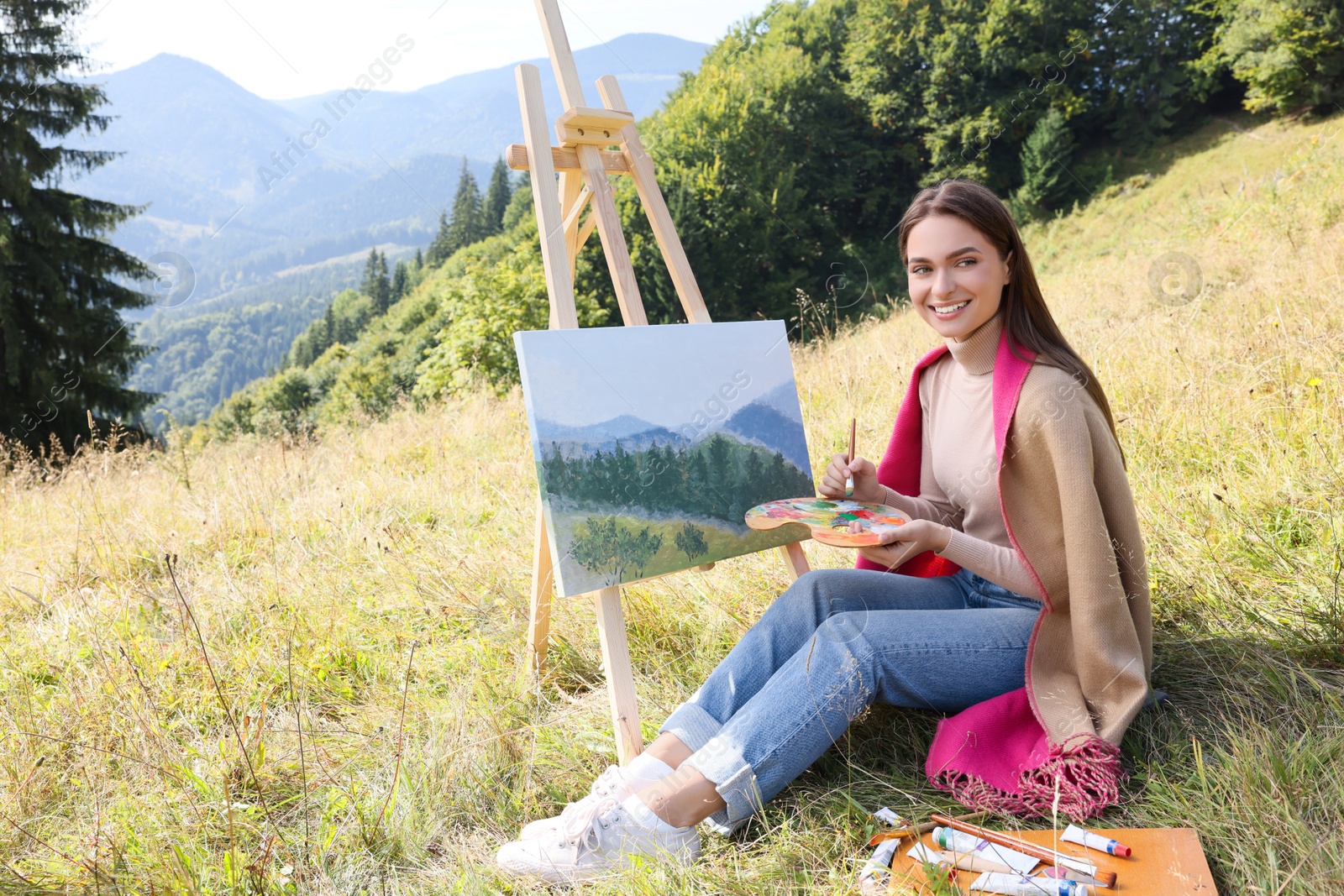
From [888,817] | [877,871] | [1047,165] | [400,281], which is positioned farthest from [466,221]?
[877,871]

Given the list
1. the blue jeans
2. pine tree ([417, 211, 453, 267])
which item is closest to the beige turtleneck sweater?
the blue jeans

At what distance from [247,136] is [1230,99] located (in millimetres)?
120104

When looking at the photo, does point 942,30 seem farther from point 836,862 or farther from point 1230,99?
point 836,862

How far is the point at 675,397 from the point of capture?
86.2 inches

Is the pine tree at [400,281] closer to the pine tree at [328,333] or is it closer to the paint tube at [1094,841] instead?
the pine tree at [328,333]

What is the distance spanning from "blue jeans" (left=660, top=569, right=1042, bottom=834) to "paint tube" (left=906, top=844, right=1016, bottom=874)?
281mm

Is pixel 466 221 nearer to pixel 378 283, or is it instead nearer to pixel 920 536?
pixel 378 283

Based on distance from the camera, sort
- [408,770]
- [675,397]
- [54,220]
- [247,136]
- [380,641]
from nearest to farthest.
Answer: [408,770]
[675,397]
[380,641]
[54,220]
[247,136]

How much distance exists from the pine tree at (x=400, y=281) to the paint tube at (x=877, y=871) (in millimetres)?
65454

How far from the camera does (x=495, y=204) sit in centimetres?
5584

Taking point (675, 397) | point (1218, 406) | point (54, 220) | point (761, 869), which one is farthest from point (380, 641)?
point (54, 220)

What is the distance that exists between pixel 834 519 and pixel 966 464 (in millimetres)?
382

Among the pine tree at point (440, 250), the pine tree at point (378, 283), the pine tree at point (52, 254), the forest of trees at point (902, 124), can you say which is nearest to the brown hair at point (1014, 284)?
the pine tree at point (52, 254)

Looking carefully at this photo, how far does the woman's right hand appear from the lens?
202cm
